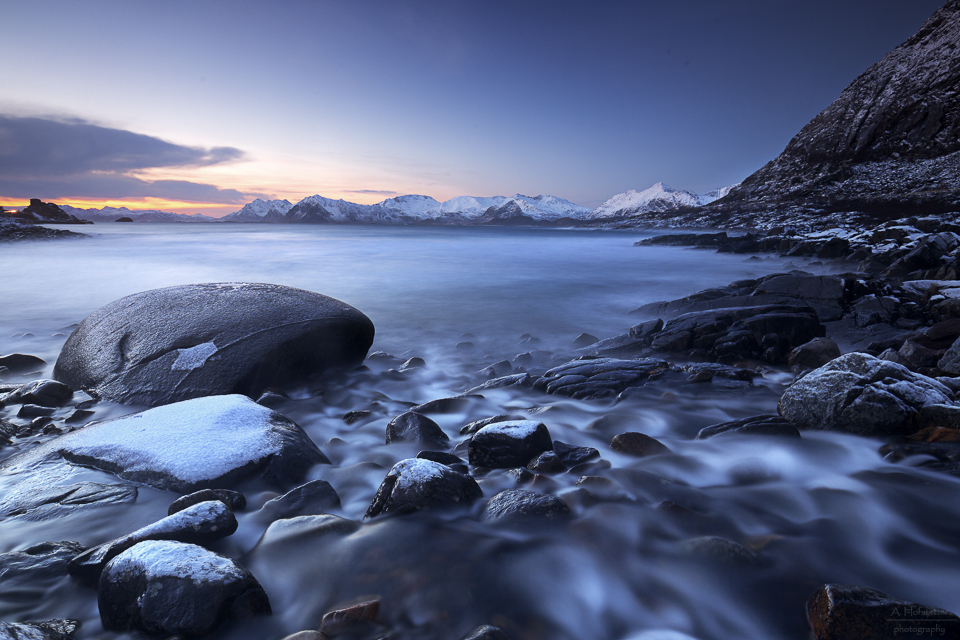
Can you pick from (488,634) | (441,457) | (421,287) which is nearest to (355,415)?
Answer: (441,457)

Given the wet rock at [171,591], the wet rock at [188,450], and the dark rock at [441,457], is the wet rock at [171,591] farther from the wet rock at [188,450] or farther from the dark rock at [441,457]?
the dark rock at [441,457]

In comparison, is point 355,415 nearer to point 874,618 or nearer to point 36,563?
point 36,563

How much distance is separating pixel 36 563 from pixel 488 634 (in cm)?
214

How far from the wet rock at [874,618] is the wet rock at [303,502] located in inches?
93.9

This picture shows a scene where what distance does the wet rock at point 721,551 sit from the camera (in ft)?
6.99

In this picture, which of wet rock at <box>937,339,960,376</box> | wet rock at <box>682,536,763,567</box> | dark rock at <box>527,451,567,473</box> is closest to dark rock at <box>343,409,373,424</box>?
dark rock at <box>527,451,567,473</box>

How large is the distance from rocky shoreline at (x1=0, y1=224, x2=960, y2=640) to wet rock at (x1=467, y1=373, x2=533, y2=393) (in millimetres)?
24

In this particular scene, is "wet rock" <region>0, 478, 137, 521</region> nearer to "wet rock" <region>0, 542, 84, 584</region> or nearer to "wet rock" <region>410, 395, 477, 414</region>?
"wet rock" <region>0, 542, 84, 584</region>

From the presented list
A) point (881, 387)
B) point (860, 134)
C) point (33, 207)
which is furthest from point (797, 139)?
point (33, 207)

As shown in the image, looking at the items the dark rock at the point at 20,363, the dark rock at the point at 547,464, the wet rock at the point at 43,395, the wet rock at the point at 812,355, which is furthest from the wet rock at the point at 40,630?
the wet rock at the point at 812,355

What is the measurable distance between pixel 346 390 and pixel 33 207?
99.0m

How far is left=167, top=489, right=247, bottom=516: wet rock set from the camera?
92.7 inches

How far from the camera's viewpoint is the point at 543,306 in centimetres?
1107

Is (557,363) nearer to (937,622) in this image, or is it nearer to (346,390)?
(346,390)
